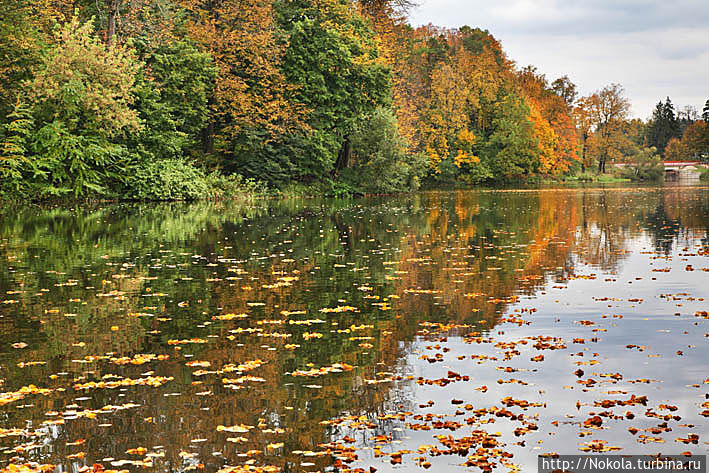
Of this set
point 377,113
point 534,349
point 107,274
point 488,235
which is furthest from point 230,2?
point 534,349

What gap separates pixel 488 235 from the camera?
67.5 ft

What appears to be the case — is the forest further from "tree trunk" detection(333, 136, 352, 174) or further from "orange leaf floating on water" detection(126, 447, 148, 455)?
"orange leaf floating on water" detection(126, 447, 148, 455)

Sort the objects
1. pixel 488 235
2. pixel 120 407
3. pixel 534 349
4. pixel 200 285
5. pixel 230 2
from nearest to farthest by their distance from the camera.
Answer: pixel 120 407
pixel 534 349
pixel 200 285
pixel 488 235
pixel 230 2

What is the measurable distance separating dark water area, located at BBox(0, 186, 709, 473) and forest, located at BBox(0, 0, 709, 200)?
1828 centimetres

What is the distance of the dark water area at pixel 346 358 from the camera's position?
5.04 meters

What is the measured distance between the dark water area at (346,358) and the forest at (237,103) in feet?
60.0

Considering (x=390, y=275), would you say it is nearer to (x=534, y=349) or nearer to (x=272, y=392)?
(x=534, y=349)

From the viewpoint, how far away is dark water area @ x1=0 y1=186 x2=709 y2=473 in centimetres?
504

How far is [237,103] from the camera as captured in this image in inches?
1786

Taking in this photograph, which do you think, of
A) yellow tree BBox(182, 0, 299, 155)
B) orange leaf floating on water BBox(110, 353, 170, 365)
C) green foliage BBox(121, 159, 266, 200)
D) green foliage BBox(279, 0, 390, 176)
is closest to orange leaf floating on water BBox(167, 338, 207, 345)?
orange leaf floating on water BBox(110, 353, 170, 365)

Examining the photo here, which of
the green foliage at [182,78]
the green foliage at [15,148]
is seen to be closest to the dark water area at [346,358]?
the green foliage at [15,148]

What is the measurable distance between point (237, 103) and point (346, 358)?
40.1 meters

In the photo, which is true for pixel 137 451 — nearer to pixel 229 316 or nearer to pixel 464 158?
pixel 229 316

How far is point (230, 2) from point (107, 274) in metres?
34.9
